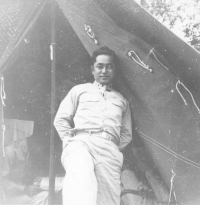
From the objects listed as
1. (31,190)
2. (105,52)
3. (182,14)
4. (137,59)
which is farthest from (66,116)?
(182,14)

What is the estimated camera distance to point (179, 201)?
8.13 ft

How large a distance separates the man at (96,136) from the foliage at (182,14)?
21.0 inches

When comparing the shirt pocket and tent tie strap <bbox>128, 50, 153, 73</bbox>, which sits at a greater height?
tent tie strap <bbox>128, 50, 153, 73</bbox>

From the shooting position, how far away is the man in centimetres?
179

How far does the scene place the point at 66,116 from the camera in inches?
92.5

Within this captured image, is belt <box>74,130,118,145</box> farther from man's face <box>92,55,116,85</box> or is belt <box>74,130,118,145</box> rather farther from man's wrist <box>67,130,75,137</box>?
man's face <box>92,55,116,85</box>

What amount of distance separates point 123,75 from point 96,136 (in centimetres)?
63

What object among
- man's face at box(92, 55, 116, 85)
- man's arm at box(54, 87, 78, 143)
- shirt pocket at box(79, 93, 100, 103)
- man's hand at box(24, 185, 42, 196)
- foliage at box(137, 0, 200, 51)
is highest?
foliage at box(137, 0, 200, 51)

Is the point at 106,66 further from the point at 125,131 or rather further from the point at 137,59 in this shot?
the point at 125,131

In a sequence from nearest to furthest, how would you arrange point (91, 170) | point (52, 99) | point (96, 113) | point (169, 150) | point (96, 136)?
point (91, 170) → point (96, 136) → point (96, 113) → point (169, 150) → point (52, 99)

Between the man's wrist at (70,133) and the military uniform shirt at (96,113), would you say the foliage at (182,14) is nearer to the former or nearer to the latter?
the military uniform shirt at (96,113)

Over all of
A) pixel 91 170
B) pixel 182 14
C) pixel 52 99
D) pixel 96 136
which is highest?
pixel 182 14

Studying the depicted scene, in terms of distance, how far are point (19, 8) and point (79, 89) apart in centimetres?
90

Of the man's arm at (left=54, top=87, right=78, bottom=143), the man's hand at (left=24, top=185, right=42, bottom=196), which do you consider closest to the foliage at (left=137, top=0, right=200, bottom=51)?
the man's arm at (left=54, top=87, right=78, bottom=143)
